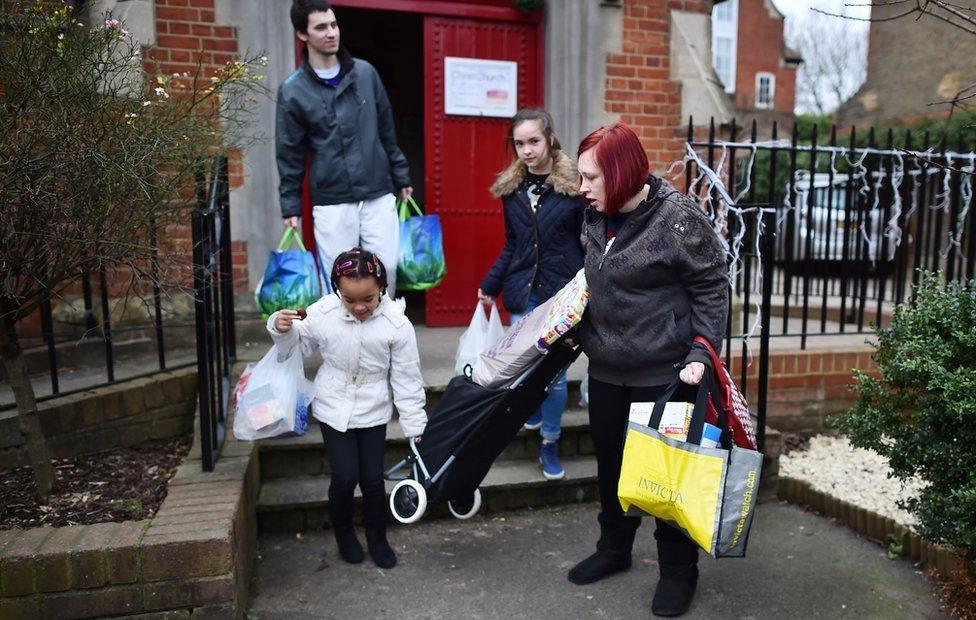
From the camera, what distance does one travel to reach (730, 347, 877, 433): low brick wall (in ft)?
15.4

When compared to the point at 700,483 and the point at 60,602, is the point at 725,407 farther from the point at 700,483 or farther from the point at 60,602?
the point at 60,602

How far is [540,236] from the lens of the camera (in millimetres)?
3580

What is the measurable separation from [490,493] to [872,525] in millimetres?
1777

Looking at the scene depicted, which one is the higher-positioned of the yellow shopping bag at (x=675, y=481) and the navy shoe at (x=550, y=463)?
the yellow shopping bag at (x=675, y=481)

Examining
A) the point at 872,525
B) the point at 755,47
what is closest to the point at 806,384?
the point at 872,525

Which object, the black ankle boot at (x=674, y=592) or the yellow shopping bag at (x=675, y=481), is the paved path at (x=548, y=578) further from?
the yellow shopping bag at (x=675, y=481)

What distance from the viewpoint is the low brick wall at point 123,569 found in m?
2.45

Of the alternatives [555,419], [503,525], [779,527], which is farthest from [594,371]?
[779,527]

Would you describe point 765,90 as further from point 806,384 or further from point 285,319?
point 285,319

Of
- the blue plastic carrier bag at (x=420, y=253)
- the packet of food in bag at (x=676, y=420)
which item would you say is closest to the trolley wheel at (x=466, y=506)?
the packet of food in bag at (x=676, y=420)

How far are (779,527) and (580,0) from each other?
157 inches

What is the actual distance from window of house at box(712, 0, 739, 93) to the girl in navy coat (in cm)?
2901

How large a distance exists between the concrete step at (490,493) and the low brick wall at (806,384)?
136 cm

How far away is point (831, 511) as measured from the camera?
3.79 metres
